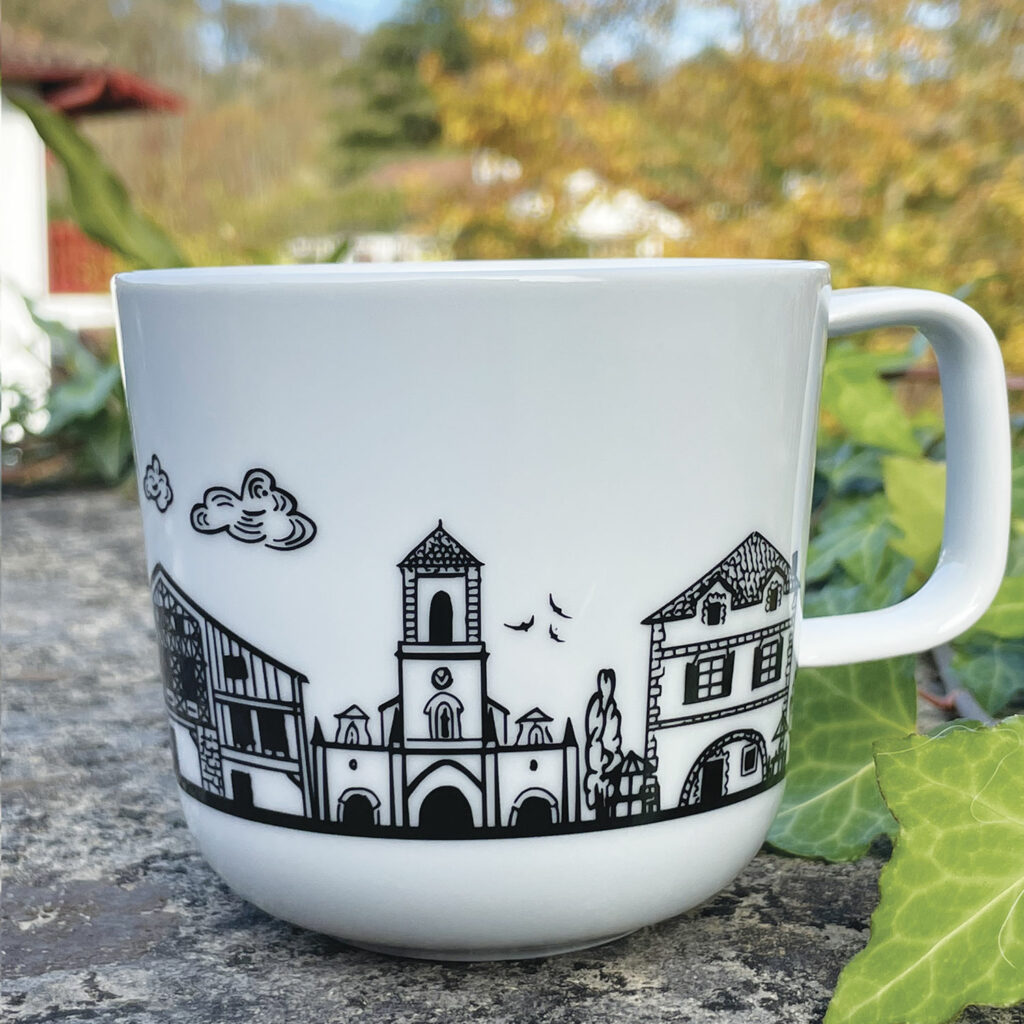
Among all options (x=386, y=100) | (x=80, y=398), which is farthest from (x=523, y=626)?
(x=386, y=100)

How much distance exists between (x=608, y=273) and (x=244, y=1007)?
0.88 ft

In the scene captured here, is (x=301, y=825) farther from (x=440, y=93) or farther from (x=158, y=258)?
(x=440, y=93)

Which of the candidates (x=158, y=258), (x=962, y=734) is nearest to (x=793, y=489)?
(x=962, y=734)

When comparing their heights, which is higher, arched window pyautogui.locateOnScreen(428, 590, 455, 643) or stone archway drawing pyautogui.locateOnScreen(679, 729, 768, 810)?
arched window pyautogui.locateOnScreen(428, 590, 455, 643)

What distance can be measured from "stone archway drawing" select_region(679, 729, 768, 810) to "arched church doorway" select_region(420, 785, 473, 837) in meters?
0.08

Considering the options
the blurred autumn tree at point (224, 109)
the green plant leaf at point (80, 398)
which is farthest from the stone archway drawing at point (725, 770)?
the blurred autumn tree at point (224, 109)

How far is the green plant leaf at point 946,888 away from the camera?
36 centimetres

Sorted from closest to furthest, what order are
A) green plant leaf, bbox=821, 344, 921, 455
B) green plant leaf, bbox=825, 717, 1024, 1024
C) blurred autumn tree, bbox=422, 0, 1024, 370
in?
green plant leaf, bbox=825, 717, 1024, 1024 → green plant leaf, bbox=821, 344, 921, 455 → blurred autumn tree, bbox=422, 0, 1024, 370

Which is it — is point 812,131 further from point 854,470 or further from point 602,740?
point 602,740

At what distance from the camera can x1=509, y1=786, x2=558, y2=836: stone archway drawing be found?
0.39 m

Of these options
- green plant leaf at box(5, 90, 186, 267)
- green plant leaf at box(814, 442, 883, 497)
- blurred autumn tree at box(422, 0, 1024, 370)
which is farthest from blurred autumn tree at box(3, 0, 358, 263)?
green plant leaf at box(814, 442, 883, 497)

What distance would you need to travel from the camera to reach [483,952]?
42 centimetres

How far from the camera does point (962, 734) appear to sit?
15.1 inches

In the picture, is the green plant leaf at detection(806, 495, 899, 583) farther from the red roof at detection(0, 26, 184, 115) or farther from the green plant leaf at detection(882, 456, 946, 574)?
the red roof at detection(0, 26, 184, 115)
